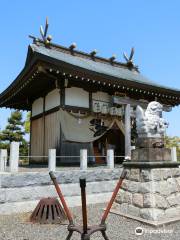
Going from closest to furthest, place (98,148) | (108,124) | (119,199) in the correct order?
(119,199), (108,124), (98,148)

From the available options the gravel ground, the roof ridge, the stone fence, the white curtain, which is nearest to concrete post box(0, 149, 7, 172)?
the stone fence

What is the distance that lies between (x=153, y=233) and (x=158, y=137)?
93.1 inches

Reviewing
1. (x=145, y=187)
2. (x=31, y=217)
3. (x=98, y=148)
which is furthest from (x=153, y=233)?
(x=98, y=148)

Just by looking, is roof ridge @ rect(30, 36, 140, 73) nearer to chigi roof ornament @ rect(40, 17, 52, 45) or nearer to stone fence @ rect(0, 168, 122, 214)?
chigi roof ornament @ rect(40, 17, 52, 45)

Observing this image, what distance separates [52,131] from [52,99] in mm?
1626

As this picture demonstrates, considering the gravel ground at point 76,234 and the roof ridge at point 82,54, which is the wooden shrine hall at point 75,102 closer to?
the roof ridge at point 82,54

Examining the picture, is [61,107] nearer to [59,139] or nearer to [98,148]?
[59,139]

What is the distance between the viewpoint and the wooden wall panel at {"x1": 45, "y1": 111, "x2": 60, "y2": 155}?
1007 cm

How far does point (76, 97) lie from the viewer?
34.7 ft

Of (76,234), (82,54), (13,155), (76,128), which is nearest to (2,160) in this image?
(13,155)

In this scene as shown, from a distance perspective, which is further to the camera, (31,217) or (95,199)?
(95,199)

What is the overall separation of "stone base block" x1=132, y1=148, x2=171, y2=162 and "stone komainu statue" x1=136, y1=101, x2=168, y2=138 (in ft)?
1.27

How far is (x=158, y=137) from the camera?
6059 millimetres

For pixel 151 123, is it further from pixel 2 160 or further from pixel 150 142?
pixel 2 160
